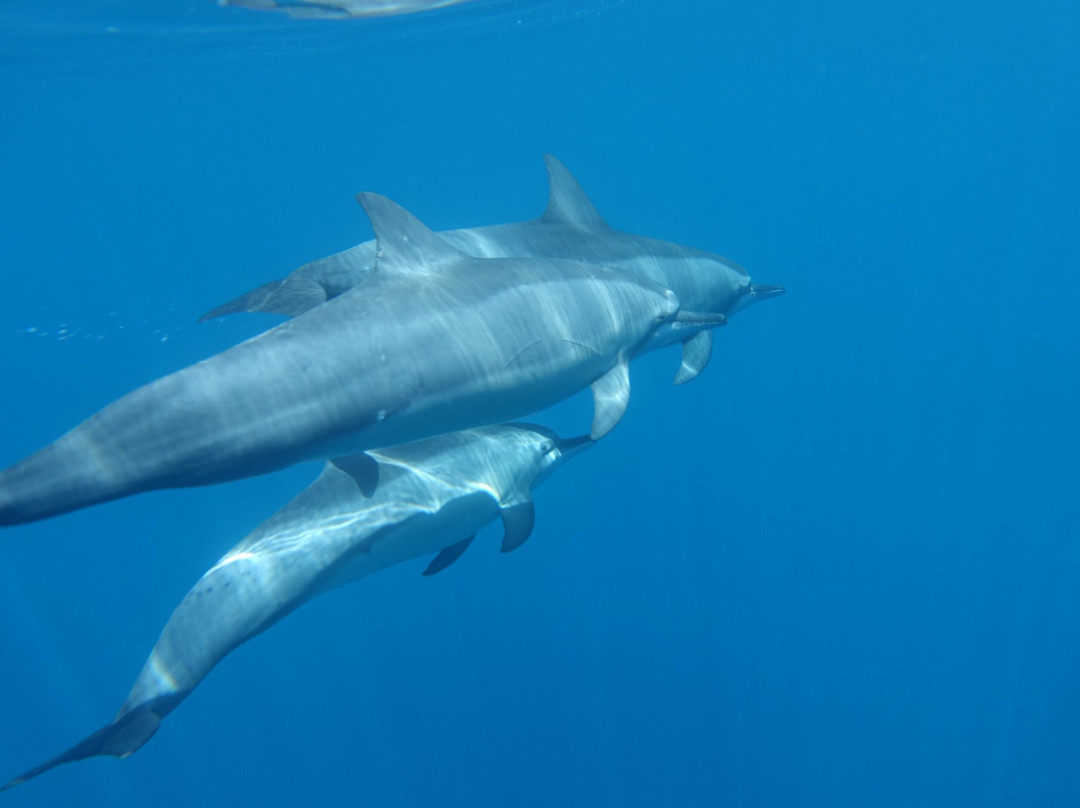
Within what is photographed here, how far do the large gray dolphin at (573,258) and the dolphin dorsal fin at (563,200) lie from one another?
A: 0.4 inches

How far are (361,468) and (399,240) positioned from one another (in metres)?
1.51

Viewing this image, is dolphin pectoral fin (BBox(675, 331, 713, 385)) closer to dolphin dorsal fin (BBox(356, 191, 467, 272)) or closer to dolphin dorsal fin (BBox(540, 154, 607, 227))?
dolphin dorsal fin (BBox(540, 154, 607, 227))

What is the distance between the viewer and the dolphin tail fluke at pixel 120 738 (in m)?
5.11

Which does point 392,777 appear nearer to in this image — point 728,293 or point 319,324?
point 728,293

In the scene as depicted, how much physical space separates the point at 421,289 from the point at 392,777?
11791 mm

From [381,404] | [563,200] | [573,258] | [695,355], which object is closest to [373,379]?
[381,404]

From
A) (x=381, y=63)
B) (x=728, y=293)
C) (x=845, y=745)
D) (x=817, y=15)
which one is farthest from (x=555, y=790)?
(x=817, y=15)

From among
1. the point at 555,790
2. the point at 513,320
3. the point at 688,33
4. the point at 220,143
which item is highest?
the point at 220,143

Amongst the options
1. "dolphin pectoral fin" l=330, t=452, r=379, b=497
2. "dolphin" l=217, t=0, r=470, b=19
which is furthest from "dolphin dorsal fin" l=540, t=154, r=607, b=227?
"dolphin" l=217, t=0, r=470, b=19

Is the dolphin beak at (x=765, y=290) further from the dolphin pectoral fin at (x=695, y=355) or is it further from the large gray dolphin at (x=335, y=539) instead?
the large gray dolphin at (x=335, y=539)

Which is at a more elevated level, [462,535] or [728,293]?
[728,293]

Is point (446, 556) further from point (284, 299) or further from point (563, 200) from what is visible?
point (563, 200)

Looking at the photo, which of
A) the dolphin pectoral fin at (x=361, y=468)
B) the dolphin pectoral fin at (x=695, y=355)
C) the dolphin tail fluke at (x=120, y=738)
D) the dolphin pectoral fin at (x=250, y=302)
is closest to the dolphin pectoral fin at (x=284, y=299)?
the dolphin pectoral fin at (x=250, y=302)

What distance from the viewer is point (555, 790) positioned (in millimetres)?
13250
